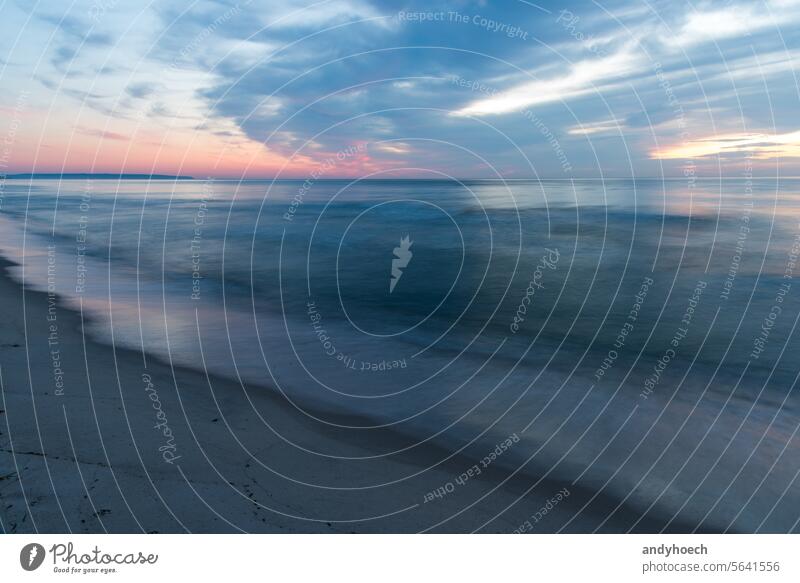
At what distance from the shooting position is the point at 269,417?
934cm

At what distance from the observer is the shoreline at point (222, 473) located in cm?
654

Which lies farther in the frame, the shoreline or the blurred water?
the blurred water

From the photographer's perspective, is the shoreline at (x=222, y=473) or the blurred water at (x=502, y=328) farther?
the blurred water at (x=502, y=328)

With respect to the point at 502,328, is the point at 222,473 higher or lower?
lower

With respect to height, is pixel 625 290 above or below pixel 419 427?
above

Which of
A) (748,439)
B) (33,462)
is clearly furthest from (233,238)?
(748,439)

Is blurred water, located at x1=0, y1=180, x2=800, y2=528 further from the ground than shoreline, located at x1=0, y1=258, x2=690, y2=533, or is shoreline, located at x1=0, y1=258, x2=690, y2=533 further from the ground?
blurred water, located at x1=0, y1=180, x2=800, y2=528

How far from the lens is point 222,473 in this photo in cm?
743

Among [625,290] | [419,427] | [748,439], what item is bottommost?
[419,427]

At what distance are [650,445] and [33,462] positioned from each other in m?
9.08

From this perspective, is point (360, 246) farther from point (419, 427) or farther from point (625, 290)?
point (419, 427)

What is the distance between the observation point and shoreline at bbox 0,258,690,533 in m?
6.54

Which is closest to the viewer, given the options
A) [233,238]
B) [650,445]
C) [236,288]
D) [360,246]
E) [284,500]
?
[284,500]

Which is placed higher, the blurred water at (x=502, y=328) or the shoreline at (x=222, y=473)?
the blurred water at (x=502, y=328)
